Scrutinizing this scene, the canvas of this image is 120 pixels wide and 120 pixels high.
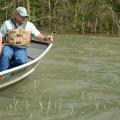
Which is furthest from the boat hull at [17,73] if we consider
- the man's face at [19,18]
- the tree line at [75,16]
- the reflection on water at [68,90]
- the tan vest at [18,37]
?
the tree line at [75,16]

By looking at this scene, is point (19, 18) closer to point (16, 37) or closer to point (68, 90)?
point (16, 37)

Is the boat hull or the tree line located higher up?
the tree line

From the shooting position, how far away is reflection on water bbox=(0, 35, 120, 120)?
21.1 feet

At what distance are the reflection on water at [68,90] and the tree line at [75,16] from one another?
6.15 meters

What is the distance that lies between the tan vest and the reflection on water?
81 centimetres

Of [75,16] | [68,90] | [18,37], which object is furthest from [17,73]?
[75,16]

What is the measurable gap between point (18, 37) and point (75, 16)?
435 inches

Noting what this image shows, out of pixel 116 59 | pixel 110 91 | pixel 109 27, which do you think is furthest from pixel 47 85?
pixel 109 27

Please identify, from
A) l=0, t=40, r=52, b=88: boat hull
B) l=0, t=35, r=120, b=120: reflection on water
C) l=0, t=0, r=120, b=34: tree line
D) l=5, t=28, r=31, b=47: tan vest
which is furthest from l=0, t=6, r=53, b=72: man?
l=0, t=0, r=120, b=34: tree line

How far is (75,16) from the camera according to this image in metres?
19.0

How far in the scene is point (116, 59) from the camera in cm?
1165

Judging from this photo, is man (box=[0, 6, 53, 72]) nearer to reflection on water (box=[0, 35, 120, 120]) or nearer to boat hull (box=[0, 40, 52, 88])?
boat hull (box=[0, 40, 52, 88])

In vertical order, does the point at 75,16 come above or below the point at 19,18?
below

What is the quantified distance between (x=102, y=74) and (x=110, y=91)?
1.61m
